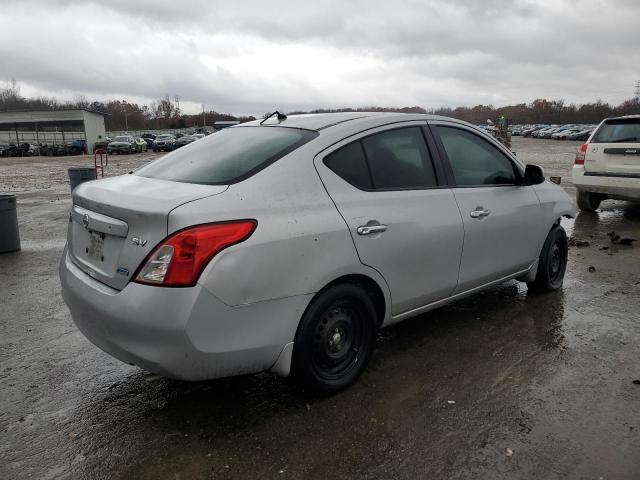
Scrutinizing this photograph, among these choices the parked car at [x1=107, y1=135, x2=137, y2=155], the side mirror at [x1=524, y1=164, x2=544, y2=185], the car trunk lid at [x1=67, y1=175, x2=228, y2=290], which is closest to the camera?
the car trunk lid at [x1=67, y1=175, x2=228, y2=290]

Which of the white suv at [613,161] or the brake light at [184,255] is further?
the white suv at [613,161]

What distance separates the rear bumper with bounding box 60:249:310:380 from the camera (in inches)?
97.8

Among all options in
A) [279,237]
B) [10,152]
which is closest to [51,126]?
[10,152]

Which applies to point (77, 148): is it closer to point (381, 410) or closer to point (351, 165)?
point (351, 165)

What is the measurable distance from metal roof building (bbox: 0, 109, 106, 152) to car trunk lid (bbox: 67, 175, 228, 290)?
61204mm

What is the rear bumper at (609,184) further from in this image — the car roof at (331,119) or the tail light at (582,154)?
the car roof at (331,119)

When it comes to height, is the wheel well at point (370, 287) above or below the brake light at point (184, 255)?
below

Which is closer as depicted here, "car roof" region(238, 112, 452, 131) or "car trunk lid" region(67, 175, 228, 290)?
"car trunk lid" region(67, 175, 228, 290)

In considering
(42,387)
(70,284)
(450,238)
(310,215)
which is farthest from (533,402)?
(42,387)

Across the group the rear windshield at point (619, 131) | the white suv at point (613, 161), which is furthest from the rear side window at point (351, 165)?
the rear windshield at point (619, 131)

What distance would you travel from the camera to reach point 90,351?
3924 mm

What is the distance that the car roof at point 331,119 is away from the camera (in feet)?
11.2

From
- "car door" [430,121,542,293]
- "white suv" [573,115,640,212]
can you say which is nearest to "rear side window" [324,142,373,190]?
"car door" [430,121,542,293]

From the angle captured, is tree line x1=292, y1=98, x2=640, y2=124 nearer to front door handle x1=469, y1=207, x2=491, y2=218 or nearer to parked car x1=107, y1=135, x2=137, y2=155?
parked car x1=107, y1=135, x2=137, y2=155
